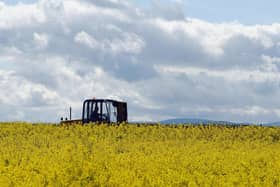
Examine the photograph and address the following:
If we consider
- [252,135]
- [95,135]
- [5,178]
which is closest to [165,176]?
[5,178]

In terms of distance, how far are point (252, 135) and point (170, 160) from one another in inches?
738

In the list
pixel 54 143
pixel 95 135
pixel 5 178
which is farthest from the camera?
pixel 95 135

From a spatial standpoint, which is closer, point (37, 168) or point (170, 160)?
point (37, 168)

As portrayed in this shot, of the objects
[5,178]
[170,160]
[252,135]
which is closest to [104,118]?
[252,135]

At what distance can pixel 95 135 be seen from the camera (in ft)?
110

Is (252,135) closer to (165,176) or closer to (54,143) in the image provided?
(54,143)

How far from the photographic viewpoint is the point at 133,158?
18719 millimetres

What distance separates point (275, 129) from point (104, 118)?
9.71m

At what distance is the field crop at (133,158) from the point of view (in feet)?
39.5

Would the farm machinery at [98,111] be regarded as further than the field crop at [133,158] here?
Yes

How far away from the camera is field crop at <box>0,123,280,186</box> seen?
12055 mm

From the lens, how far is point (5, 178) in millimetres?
12844

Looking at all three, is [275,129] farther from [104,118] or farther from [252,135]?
[104,118]

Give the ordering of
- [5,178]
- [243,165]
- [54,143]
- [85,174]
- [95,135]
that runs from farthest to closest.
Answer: [95,135] < [54,143] < [243,165] < [5,178] < [85,174]
